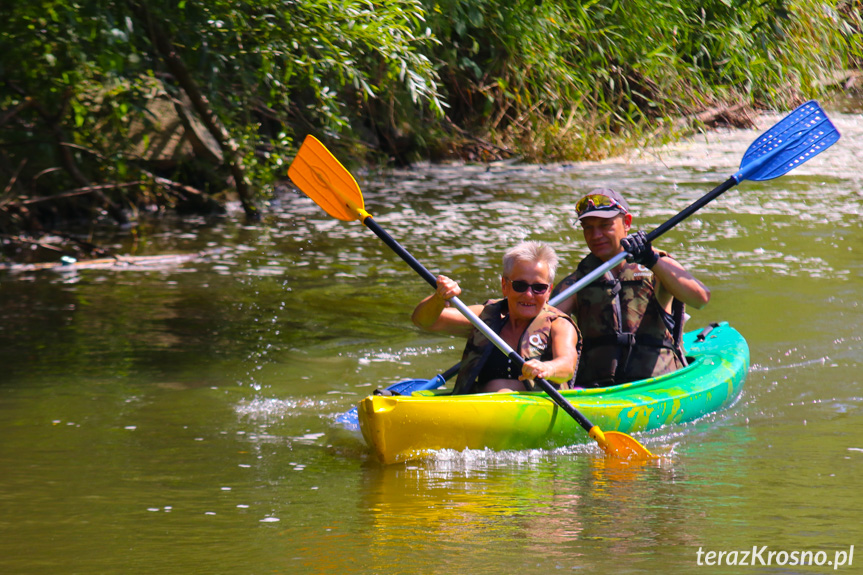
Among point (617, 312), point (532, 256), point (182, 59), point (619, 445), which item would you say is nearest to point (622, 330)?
point (617, 312)

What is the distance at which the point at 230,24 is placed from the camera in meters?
6.09

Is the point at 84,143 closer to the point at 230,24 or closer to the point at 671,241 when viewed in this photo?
the point at 230,24

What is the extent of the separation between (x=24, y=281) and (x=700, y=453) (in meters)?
5.37

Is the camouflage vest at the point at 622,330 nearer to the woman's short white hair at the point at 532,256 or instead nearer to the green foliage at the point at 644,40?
the woman's short white hair at the point at 532,256

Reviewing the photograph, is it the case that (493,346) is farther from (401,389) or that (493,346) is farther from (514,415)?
(401,389)

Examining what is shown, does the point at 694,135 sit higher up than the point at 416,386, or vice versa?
the point at 694,135

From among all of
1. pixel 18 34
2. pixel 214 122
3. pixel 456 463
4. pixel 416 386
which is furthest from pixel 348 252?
pixel 456 463

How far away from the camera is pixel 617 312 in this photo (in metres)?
4.50

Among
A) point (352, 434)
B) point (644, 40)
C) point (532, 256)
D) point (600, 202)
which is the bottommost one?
point (352, 434)

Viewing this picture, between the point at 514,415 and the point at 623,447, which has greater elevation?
the point at 514,415

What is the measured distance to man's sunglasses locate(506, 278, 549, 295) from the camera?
3.98m

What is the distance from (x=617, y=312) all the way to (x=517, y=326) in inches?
23.2

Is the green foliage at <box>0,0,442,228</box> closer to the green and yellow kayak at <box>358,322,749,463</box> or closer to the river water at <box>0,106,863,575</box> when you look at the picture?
the river water at <box>0,106,863,575</box>

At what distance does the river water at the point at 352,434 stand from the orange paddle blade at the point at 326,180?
3.07 feet
